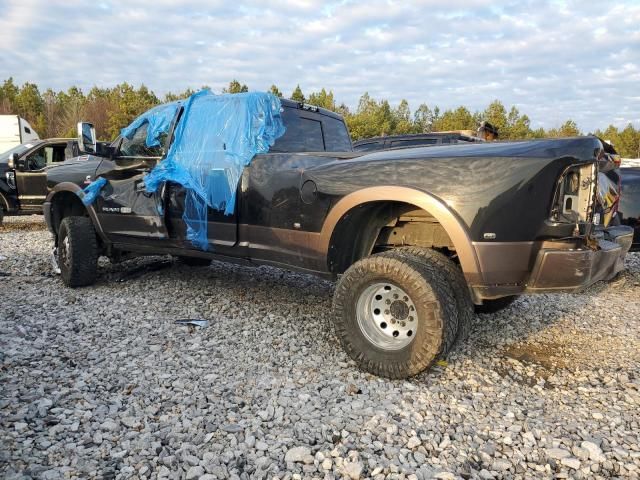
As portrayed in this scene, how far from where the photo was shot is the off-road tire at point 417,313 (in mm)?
3096

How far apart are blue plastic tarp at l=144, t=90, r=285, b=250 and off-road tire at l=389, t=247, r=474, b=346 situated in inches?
68.4

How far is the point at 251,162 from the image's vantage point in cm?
421

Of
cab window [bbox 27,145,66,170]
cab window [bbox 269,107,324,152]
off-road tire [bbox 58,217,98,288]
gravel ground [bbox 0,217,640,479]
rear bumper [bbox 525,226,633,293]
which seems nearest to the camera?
gravel ground [bbox 0,217,640,479]

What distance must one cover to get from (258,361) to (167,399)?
798mm

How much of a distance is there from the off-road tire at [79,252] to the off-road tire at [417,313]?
3491 millimetres

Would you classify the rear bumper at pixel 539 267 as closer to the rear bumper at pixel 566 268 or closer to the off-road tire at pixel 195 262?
the rear bumper at pixel 566 268

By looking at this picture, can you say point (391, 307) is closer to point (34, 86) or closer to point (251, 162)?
point (251, 162)

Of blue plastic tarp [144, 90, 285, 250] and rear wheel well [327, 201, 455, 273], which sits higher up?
blue plastic tarp [144, 90, 285, 250]

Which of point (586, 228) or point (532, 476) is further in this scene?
point (586, 228)

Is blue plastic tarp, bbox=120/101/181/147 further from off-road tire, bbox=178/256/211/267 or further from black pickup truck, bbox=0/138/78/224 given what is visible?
black pickup truck, bbox=0/138/78/224

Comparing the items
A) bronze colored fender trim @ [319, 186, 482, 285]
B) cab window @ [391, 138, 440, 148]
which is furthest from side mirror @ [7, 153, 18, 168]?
bronze colored fender trim @ [319, 186, 482, 285]

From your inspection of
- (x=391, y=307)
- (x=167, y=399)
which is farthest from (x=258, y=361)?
(x=391, y=307)

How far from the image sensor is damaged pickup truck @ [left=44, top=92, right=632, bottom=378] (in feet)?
9.68

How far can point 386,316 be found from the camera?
136 inches
